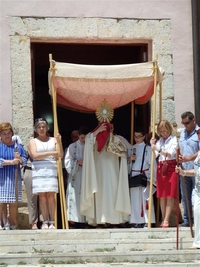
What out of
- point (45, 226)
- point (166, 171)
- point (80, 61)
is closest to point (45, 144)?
point (45, 226)

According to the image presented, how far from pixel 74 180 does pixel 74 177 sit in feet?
0.14

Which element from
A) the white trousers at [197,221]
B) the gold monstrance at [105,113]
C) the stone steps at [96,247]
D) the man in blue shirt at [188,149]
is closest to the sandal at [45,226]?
the stone steps at [96,247]

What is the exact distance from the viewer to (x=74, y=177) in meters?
10.8

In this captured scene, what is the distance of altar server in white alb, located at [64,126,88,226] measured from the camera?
10688mm

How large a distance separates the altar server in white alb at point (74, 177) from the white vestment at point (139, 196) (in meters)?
0.73

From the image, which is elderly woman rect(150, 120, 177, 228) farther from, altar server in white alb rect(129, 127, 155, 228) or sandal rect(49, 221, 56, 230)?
sandal rect(49, 221, 56, 230)

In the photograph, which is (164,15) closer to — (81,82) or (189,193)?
(81,82)

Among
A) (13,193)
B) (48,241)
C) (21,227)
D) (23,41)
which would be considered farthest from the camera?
(23,41)

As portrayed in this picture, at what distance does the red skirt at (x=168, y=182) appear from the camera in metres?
10.2

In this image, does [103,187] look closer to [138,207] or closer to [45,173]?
[138,207]

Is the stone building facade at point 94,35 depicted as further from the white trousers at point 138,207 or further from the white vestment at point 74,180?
the white trousers at point 138,207

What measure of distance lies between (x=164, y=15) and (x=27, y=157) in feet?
10.4

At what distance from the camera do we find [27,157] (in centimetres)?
1041

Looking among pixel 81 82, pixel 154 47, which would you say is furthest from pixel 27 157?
pixel 154 47
